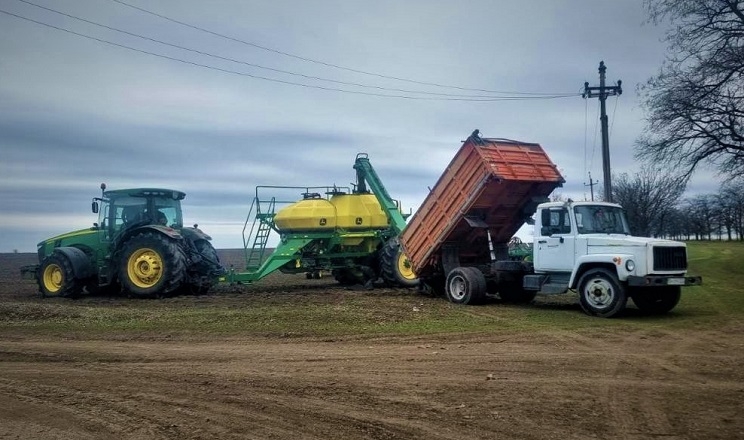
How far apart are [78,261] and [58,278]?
94 centimetres

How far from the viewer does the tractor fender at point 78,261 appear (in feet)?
55.2

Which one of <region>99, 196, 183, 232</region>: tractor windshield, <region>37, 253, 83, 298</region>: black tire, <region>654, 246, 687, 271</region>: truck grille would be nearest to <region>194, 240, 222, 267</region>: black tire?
<region>99, 196, 183, 232</region>: tractor windshield

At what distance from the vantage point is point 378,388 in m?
6.64

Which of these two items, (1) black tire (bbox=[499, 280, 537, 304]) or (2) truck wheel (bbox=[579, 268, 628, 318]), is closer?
(2) truck wheel (bbox=[579, 268, 628, 318])

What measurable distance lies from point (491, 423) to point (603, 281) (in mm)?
7716

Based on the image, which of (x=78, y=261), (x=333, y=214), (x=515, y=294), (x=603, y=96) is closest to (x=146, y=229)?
(x=78, y=261)

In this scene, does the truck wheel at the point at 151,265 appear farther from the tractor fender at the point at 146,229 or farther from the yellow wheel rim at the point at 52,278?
the yellow wheel rim at the point at 52,278

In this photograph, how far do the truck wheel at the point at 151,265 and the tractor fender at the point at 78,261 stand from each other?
130cm

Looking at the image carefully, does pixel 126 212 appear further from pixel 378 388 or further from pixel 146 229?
pixel 378 388

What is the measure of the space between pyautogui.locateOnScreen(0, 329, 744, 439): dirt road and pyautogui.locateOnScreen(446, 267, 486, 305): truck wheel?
515cm

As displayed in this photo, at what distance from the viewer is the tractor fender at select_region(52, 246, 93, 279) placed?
55.2 feet

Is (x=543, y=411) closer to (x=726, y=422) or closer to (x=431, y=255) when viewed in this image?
(x=726, y=422)

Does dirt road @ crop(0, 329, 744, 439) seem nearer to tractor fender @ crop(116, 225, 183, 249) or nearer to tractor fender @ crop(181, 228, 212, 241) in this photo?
tractor fender @ crop(116, 225, 183, 249)

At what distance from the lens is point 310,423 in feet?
18.1
